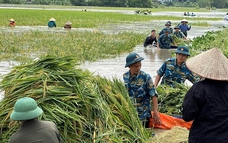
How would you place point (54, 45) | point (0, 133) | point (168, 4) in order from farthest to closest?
point (168, 4) → point (54, 45) → point (0, 133)

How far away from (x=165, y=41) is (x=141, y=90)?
971 centimetres

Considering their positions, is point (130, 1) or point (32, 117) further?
point (130, 1)

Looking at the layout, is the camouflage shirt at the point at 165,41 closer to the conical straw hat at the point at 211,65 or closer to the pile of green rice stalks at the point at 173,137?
the pile of green rice stalks at the point at 173,137

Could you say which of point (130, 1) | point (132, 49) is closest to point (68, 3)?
point (130, 1)

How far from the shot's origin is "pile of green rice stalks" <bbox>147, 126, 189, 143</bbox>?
466cm

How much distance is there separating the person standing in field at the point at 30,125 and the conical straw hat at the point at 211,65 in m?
1.34

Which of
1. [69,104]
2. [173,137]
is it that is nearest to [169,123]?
[173,137]

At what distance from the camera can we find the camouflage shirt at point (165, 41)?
14.6m

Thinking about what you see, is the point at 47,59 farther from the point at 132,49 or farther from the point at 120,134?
the point at 132,49

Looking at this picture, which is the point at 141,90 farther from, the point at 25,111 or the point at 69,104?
the point at 25,111

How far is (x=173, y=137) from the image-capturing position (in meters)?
4.77

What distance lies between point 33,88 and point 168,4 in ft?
420

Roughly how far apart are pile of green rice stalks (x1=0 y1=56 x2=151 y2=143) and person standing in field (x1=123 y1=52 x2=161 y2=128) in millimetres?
463

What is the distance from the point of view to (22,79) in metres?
4.21
